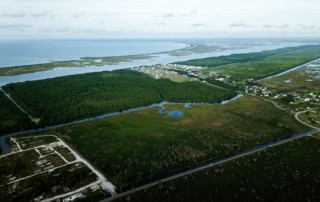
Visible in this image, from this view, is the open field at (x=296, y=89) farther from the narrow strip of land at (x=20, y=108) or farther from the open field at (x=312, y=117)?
the narrow strip of land at (x=20, y=108)

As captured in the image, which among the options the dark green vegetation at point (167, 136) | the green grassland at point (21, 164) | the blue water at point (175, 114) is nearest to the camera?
the green grassland at point (21, 164)

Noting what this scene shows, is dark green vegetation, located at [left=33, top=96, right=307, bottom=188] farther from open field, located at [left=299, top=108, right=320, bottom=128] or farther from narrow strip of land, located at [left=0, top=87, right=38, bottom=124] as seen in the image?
narrow strip of land, located at [left=0, top=87, right=38, bottom=124]

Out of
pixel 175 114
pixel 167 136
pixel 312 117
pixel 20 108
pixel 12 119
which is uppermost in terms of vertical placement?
pixel 20 108

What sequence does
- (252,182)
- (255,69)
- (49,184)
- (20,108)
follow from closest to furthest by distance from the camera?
(49,184) < (252,182) < (20,108) < (255,69)

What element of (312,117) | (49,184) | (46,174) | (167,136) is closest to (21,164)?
(46,174)

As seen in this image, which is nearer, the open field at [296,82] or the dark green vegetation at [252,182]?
the dark green vegetation at [252,182]

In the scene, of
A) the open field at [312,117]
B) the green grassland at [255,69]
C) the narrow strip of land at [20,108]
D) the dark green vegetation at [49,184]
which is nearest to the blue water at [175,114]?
the open field at [312,117]

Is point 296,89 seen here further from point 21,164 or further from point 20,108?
point 21,164

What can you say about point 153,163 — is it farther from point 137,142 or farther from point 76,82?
point 76,82
